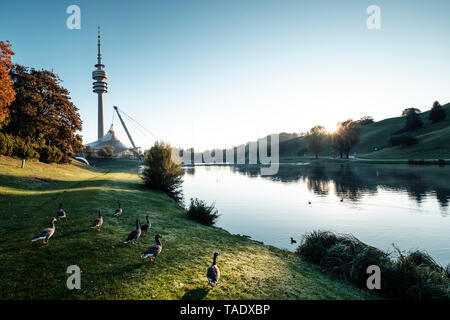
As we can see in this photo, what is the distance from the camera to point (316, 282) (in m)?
11.2

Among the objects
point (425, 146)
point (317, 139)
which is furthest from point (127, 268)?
point (317, 139)

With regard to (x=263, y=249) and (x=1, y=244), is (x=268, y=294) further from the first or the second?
(x=1, y=244)

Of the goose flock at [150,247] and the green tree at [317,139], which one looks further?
the green tree at [317,139]

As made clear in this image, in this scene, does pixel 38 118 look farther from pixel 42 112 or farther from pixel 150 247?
pixel 150 247

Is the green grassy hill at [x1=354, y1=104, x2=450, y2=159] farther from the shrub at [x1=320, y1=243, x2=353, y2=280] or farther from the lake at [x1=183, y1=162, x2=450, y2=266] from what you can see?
the shrub at [x1=320, y1=243, x2=353, y2=280]

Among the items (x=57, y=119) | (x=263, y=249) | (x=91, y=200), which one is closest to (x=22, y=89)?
(x=57, y=119)

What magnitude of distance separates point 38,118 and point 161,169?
24988 mm

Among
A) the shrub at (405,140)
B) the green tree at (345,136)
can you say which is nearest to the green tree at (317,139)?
the green tree at (345,136)

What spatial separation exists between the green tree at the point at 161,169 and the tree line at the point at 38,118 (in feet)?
55.8

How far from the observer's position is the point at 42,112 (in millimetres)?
44188

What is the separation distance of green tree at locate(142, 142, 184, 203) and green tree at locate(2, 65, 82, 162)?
22.1 meters

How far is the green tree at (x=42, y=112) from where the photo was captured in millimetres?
41125

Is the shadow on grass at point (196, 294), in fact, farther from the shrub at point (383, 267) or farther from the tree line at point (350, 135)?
the tree line at point (350, 135)
